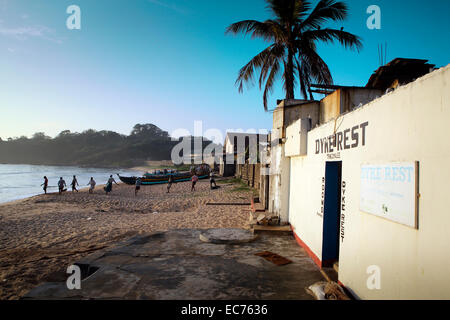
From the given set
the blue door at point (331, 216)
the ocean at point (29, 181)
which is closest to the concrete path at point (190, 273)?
the blue door at point (331, 216)

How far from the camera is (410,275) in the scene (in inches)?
97.5

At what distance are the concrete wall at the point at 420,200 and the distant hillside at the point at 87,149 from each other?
319ft

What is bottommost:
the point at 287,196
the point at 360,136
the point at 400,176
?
the point at 287,196

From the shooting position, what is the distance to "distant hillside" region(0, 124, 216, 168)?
109m

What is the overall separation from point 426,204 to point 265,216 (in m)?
6.59

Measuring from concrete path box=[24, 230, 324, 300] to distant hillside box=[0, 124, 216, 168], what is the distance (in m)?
94.7

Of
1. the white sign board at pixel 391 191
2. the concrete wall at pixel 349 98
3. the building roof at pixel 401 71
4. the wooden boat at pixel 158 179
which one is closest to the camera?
the white sign board at pixel 391 191

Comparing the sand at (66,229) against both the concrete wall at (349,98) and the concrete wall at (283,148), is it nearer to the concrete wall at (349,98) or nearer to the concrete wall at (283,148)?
the concrete wall at (283,148)

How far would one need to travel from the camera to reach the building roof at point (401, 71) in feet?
29.0

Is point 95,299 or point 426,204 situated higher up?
point 426,204

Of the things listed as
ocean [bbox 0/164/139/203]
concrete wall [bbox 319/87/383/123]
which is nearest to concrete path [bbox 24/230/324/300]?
concrete wall [bbox 319/87/383/123]

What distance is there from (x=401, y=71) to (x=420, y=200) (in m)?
8.79
